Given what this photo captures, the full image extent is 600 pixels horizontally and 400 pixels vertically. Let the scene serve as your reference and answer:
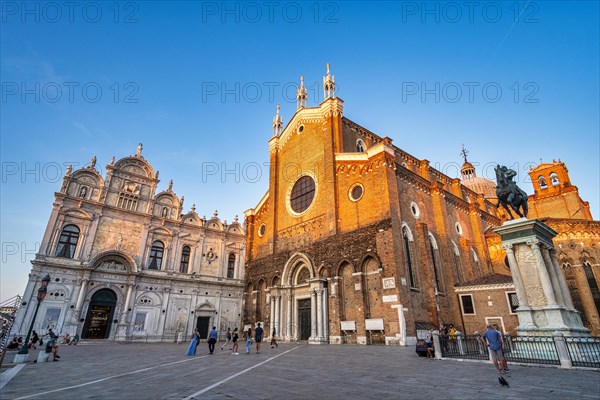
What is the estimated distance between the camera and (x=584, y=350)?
8922mm

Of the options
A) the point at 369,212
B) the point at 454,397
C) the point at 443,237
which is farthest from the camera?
the point at 443,237

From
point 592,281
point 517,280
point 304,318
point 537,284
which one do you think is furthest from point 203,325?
point 592,281

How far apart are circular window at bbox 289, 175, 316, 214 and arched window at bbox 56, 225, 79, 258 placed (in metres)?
17.5

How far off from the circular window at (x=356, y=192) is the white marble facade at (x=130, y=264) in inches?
657

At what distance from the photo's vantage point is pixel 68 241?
2398 centimetres

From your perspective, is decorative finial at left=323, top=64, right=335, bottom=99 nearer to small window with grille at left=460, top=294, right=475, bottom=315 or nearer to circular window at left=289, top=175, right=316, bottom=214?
circular window at left=289, top=175, right=316, bottom=214

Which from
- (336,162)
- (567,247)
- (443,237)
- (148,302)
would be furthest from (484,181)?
(148,302)

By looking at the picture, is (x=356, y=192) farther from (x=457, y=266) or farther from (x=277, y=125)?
(x=277, y=125)

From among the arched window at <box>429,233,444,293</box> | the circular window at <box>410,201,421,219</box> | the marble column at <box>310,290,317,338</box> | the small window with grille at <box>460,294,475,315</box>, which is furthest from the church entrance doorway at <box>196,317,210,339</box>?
the small window with grille at <box>460,294,475,315</box>

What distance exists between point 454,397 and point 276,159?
26135mm

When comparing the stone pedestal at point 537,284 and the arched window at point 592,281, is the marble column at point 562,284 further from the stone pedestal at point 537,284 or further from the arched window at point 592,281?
the arched window at point 592,281

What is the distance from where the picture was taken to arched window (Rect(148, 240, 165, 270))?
2769 centimetres

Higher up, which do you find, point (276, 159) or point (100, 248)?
point (276, 159)

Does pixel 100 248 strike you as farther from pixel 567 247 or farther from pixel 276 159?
pixel 567 247
